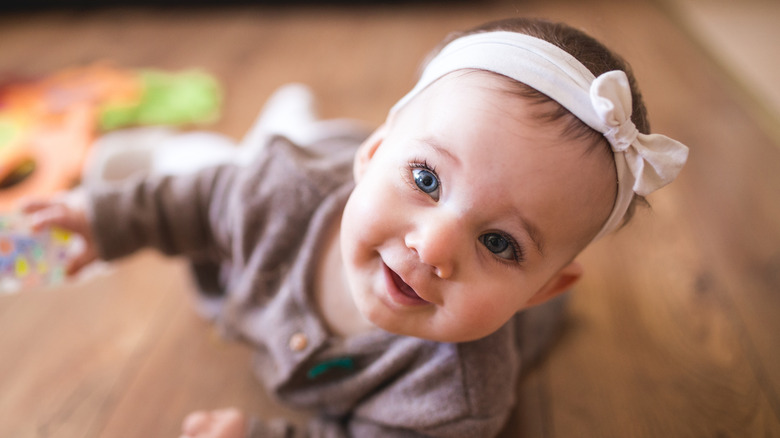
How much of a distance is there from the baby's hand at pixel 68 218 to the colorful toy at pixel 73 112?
1.14 feet

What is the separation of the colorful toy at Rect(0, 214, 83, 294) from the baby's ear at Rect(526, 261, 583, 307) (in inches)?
23.0

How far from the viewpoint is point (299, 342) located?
65cm

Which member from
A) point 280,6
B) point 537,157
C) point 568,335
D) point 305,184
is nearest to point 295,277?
point 305,184

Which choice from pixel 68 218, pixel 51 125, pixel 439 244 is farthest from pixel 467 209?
pixel 51 125

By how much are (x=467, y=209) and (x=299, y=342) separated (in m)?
0.30

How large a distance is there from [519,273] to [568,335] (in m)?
0.44

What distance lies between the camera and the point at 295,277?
26.7 inches

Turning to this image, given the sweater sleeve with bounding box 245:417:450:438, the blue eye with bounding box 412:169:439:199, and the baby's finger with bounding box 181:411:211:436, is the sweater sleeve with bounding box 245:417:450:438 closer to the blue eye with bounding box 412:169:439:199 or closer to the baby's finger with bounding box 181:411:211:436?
the baby's finger with bounding box 181:411:211:436

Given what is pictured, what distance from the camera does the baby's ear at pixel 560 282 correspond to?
1.88ft

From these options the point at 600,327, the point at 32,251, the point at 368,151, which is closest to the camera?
the point at 368,151

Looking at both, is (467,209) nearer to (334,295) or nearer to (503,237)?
(503,237)

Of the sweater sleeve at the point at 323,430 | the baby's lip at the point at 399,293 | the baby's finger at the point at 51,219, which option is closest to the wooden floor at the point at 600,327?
the sweater sleeve at the point at 323,430

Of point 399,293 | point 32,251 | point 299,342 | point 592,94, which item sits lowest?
point 32,251

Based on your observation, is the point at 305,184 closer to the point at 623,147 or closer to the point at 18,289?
the point at 623,147
